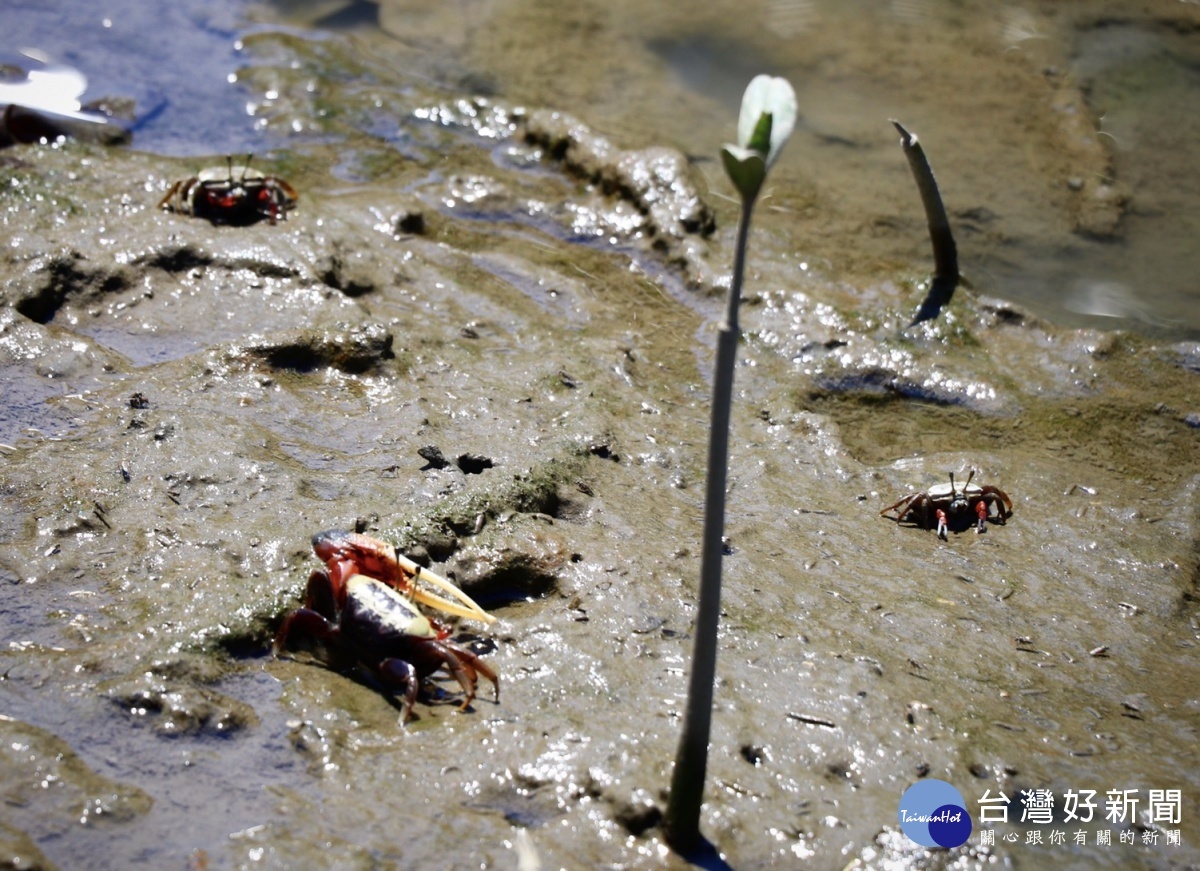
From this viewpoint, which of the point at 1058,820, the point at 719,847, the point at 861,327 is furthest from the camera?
the point at 861,327

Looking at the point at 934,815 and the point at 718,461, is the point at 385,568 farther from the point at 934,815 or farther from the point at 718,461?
the point at 934,815

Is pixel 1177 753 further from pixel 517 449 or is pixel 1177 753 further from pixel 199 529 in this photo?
pixel 199 529

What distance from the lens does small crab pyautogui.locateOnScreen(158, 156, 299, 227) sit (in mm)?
6098

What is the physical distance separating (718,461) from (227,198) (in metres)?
4.77

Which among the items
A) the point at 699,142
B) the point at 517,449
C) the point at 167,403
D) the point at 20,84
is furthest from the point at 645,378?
the point at 20,84

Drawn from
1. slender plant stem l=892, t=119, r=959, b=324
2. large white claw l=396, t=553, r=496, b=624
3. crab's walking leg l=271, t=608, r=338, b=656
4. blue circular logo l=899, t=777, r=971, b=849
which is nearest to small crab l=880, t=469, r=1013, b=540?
slender plant stem l=892, t=119, r=959, b=324

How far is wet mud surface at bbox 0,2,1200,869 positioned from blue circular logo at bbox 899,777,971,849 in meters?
0.04

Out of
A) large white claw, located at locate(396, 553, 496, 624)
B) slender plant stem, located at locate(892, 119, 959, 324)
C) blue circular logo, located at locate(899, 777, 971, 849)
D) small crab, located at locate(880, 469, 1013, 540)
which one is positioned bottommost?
small crab, located at locate(880, 469, 1013, 540)

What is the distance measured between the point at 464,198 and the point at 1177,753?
5.23 m

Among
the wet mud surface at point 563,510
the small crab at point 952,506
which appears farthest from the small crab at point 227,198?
the small crab at point 952,506

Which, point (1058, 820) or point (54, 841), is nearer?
point (54, 841)

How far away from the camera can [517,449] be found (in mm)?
4328

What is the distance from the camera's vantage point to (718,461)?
2.19 m

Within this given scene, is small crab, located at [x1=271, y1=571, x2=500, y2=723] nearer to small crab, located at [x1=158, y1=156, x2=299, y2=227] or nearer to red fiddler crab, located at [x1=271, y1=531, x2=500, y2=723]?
red fiddler crab, located at [x1=271, y1=531, x2=500, y2=723]
